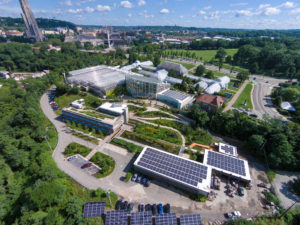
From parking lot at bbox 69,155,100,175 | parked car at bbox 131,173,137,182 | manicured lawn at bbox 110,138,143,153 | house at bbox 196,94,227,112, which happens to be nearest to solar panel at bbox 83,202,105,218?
parked car at bbox 131,173,137,182

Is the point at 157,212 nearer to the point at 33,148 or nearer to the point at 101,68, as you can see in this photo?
the point at 33,148

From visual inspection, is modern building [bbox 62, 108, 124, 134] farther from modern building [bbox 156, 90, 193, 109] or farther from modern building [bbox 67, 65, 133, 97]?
modern building [bbox 156, 90, 193, 109]

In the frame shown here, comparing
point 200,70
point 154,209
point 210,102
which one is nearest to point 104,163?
point 154,209

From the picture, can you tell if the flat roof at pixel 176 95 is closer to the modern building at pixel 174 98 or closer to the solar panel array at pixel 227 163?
the modern building at pixel 174 98

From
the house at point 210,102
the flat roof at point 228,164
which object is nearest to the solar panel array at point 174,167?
the flat roof at point 228,164

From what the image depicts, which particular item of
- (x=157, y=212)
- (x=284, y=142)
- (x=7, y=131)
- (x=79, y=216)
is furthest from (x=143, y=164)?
(x=7, y=131)

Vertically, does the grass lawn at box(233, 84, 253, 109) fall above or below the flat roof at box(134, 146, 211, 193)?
above

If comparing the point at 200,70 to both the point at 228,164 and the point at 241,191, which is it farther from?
the point at 241,191
